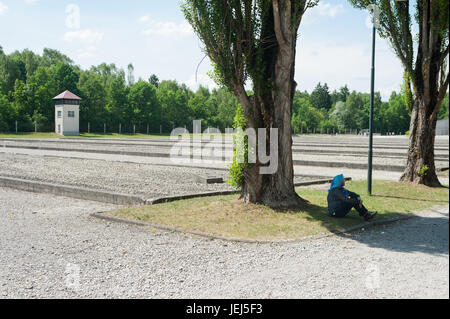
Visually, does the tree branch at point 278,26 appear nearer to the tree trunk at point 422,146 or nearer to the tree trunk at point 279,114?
the tree trunk at point 279,114

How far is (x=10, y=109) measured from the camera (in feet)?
206

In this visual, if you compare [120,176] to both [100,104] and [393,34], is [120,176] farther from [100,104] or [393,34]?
[100,104]

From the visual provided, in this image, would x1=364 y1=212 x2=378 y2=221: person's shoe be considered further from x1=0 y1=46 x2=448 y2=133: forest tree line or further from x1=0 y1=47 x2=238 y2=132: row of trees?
x1=0 y1=47 x2=238 y2=132: row of trees

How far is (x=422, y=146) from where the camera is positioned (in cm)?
1298

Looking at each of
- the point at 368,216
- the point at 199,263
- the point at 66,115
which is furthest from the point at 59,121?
the point at 199,263

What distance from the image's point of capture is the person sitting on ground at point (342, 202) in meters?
8.14

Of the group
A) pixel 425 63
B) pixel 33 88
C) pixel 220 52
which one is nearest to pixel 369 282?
pixel 220 52

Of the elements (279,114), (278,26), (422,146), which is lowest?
(422,146)

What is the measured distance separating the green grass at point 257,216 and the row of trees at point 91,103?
60.1m

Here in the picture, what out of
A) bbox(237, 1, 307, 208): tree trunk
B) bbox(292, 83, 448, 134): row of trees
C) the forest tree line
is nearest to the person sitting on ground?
bbox(237, 1, 307, 208): tree trunk

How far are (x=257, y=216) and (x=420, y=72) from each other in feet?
26.3

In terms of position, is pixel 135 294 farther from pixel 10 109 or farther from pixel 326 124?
pixel 326 124

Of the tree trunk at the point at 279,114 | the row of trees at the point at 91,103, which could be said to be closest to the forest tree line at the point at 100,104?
the row of trees at the point at 91,103

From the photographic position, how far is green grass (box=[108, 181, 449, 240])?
24.3ft
